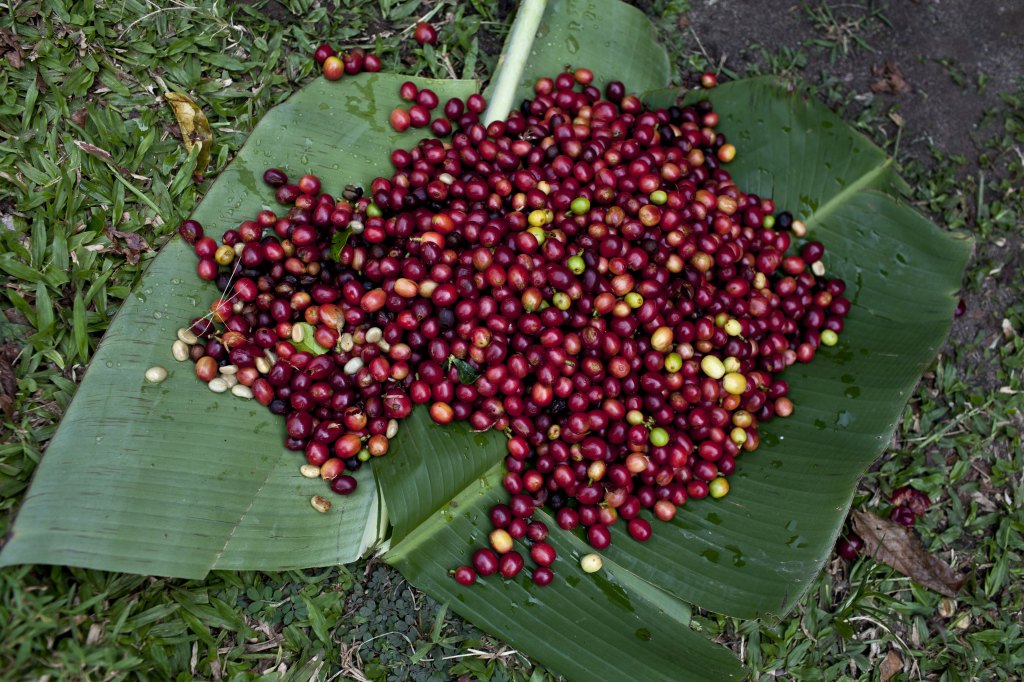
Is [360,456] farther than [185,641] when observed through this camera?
Yes

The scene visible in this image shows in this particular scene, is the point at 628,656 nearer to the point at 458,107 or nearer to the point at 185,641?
the point at 185,641

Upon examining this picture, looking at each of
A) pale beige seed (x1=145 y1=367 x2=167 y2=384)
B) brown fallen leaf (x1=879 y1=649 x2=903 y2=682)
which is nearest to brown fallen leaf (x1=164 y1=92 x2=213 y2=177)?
pale beige seed (x1=145 y1=367 x2=167 y2=384)

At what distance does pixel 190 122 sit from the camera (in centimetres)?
294

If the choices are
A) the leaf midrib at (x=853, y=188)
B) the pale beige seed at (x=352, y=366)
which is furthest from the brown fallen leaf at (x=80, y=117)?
the leaf midrib at (x=853, y=188)

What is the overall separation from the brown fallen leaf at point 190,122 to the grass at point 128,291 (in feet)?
0.17

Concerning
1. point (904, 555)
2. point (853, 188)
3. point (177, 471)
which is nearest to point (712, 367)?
point (853, 188)

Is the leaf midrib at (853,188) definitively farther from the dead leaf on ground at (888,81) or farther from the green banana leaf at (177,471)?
the green banana leaf at (177,471)

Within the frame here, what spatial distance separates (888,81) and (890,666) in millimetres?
2931

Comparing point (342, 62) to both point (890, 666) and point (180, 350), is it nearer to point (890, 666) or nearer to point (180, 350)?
point (180, 350)

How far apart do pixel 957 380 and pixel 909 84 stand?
1.62 metres

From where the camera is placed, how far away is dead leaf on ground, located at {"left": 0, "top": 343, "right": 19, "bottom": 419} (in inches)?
98.1

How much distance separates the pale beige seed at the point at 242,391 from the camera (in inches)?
101

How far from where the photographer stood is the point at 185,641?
2.47m

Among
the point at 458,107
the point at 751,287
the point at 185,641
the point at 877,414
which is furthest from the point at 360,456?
the point at 877,414
